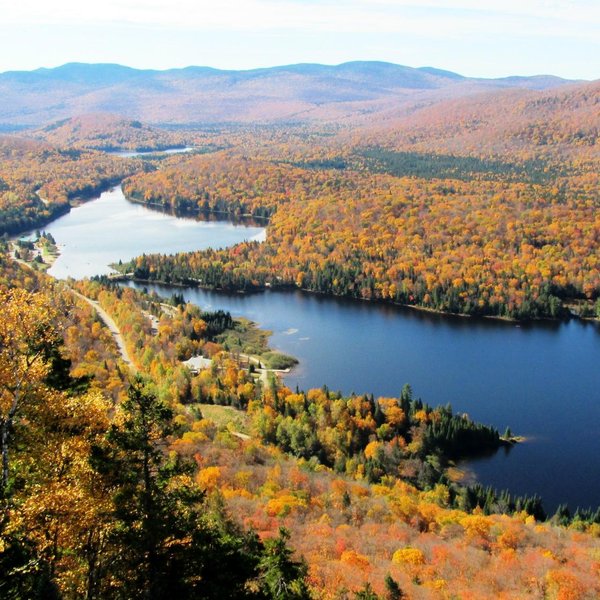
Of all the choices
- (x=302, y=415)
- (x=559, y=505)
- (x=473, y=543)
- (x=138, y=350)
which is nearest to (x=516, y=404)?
(x=559, y=505)

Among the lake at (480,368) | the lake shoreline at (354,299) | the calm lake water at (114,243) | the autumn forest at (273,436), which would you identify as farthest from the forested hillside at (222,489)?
the calm lake water at (114,243)

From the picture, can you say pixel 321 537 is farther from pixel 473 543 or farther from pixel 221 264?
pixel 221 264

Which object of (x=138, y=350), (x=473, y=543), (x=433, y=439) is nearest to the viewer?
(x=473, y=543)

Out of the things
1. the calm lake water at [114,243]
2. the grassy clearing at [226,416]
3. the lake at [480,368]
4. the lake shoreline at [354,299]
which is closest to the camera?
the lake at [480,368]

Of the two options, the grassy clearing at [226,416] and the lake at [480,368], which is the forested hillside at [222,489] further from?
the lake at [480,368]

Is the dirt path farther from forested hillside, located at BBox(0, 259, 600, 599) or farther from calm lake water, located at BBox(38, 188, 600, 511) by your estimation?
calm lake water, located at BBox(38, 188, 600, 511)

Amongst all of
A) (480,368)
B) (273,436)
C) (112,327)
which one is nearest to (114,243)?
(112,327)
